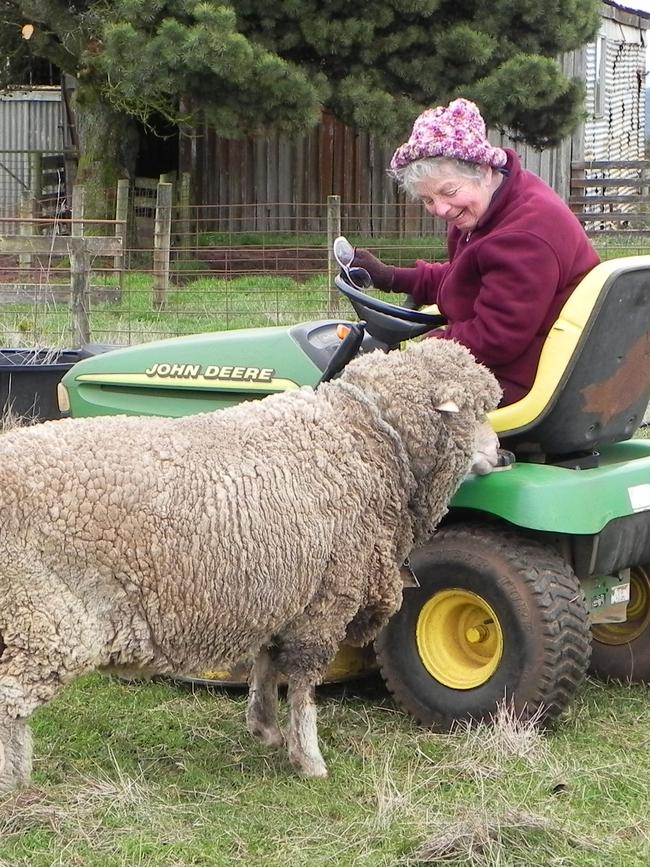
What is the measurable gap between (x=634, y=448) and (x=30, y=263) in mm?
10762

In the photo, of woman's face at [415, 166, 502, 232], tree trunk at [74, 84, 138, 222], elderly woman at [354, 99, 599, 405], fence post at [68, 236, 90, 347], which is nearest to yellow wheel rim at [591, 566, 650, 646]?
elderly woman at [354, 99, 599, 405]

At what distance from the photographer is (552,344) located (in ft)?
12.0

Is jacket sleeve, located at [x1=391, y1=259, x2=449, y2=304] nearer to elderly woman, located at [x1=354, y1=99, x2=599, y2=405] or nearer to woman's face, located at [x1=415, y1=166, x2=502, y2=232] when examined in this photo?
elderly woman, located at [x1=354, y1=99, x2=599, y2=405]

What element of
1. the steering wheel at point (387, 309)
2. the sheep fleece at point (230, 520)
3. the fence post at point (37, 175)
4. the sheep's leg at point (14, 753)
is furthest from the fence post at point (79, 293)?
the fence post at point (37, 175)

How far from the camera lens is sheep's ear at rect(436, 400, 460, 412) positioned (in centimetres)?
349

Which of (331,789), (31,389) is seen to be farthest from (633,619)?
(31,389)

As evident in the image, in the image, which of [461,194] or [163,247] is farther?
[163,247]

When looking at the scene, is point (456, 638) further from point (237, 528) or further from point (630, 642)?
point (237, 528)

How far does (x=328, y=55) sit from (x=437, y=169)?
9974 mm

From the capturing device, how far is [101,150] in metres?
15.6

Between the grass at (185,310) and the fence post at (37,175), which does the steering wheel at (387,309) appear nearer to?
the grass at (185,310)

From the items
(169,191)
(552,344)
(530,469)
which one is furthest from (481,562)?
(169,191)

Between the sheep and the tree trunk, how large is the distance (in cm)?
1225

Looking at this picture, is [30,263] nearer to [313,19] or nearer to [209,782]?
[313,19]
